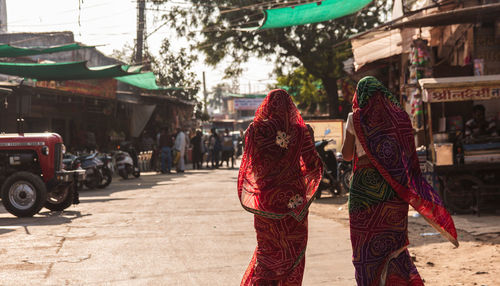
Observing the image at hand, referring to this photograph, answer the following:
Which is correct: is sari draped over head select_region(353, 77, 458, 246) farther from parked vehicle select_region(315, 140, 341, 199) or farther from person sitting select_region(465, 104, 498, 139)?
parked vehicle select_region(315, 140, 341, 199)

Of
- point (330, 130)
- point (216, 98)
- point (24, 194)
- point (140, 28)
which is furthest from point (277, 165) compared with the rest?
point (216, 98)

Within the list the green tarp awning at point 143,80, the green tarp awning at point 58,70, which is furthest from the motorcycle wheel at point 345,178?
the green tarp awning at point 143,80

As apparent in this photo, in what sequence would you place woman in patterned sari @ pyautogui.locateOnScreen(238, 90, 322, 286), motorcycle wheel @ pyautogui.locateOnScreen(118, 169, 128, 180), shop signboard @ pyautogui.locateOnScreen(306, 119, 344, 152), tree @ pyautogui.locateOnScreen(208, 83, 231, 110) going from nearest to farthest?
woman in patterned sari @ pyautogui.locateOnScreen(238, 90, 322, 286)
shop signboard @ pyautogui.locateOnScreen(306, 119, 344, 152)
motorcycle wheel @ pyautogui.locateOnScreen(118, 169, 128, 180)
tree @ pyautogui.locateOnScreen(208, 83, 231, 110)

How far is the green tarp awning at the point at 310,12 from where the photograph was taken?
1545 cm

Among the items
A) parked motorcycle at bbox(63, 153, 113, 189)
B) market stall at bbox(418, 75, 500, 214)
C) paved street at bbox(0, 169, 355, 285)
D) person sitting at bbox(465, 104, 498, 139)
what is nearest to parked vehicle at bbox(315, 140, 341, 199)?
paved street at bbox(0, 169, 355, 285)

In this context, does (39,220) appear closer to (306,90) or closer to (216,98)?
(306,90)

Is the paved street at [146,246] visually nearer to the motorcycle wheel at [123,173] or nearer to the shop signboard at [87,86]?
the motorcycle wheel at [123,173]

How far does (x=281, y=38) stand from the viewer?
27.8 meters

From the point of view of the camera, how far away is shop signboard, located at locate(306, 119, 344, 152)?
701 inches

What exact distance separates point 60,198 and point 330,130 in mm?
8526

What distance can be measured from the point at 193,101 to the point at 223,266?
1285 inches

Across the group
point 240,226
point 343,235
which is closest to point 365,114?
point 343,235

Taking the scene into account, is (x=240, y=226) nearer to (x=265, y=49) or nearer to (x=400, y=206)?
(x=400, y=206)

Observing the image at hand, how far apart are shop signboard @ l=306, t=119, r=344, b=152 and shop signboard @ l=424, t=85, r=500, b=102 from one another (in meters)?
7.60
